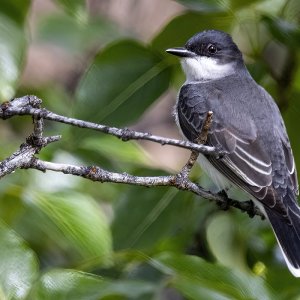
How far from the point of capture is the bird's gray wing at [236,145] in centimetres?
330

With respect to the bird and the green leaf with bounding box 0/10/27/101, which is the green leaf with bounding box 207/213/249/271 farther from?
the green leaf with bounding box 0/10/27/101

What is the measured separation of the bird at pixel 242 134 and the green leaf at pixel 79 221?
0.47 m

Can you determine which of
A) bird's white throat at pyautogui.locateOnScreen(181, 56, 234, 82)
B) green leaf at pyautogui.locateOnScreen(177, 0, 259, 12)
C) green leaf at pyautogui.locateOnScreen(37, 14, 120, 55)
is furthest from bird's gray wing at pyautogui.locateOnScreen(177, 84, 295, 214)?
green leaf at pyautogui.locateOnScreen(37, 14, 120, 55)

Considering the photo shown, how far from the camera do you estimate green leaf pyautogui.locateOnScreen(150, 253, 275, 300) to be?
7.58 feet

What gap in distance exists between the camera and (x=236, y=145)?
3494 millimetres

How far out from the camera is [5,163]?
2287mm

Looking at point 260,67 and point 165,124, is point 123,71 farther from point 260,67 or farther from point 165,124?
point 165,124

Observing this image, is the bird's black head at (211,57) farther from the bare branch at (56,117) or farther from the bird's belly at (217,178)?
the bare branch at (56,117)

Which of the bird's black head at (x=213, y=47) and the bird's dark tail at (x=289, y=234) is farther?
the bird's black head at (x=213, y=47)

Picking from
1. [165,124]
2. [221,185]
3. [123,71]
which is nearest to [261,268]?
[221,185]

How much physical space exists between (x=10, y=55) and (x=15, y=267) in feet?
3.32

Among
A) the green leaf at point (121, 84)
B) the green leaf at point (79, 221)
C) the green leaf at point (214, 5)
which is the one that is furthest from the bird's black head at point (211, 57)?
the green leaf at point (79, 221)

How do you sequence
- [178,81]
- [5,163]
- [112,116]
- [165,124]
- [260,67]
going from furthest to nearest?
[165,124]
[178,81]
[260,67]
[112,116]
[5,163]

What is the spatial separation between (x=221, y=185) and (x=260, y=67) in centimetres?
56
